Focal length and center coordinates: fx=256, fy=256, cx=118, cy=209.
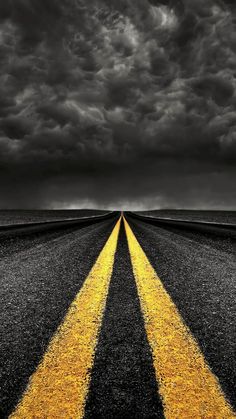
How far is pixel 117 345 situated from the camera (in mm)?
1232

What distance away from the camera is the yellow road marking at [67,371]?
83 cm

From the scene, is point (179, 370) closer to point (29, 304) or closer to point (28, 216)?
point (29, 304)

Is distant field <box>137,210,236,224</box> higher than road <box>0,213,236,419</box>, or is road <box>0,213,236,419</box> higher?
distant field <box>137,210,236,224</box>

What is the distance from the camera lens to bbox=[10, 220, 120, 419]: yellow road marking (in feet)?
2.72

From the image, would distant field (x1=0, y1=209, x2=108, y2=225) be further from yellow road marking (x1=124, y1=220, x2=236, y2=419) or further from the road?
yellow road marking (x1=124, y1=220, x2=236, y2=419)

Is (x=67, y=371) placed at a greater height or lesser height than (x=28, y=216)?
lesser

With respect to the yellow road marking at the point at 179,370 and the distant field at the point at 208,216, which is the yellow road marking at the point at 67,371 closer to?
the yellow road marking at the point at 179,370

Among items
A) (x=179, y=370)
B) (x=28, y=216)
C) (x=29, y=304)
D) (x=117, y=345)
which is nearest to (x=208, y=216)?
(x=28, y=216)

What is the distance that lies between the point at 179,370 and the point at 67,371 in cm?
45

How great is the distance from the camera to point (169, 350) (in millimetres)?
1176

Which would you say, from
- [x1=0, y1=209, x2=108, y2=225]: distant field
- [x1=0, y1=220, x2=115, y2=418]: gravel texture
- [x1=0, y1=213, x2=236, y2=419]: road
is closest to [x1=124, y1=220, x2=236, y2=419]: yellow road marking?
[x1=0, y1=213, x2=236, y2=419]: road

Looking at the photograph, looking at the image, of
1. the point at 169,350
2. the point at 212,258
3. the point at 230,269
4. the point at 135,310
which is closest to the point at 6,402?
the point at 169,350

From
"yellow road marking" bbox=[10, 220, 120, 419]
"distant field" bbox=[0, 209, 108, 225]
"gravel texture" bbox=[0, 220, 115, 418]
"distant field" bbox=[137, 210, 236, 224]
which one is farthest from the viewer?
"distant field" bbox=[137, 210, 236, 224]

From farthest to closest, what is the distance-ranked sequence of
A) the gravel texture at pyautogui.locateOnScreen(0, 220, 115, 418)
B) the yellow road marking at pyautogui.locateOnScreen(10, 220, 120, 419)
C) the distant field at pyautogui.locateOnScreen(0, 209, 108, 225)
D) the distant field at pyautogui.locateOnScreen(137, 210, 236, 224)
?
the distant field at pyautogui.locateOnScreen(137, 210, 236, 224) < the distant field at pyautogui.locateOnScreen(0, 209, 108, 225) < the gravel texture at pyautogui.locateOnScreen(0, 220, 115, 418) < the yellow road marking at pyautogui.locateOnScreen(10, 220, 120, 419)
